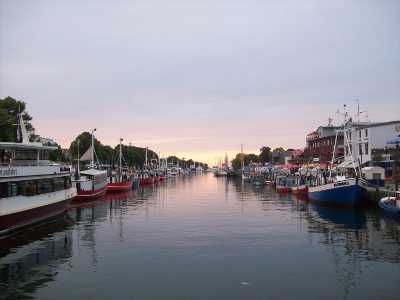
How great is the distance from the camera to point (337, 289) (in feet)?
74.1

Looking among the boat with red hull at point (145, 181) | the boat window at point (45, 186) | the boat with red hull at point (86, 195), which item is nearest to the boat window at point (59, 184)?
the boat window at point (45, 186)

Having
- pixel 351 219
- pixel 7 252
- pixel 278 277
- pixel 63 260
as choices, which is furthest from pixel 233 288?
pixel 351 219

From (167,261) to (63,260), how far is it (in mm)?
7352

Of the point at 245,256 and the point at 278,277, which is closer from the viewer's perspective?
the point at 278,277

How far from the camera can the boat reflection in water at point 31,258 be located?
2334 centimetres

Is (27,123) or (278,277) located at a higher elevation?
(27,123)

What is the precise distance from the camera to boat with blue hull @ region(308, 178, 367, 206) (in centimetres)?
5934

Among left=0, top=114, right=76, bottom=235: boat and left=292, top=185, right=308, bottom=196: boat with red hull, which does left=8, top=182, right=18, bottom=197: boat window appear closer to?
left=0, top=114, right=76, bottom=235: boat

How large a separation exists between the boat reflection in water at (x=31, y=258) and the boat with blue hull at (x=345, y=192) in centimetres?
3854

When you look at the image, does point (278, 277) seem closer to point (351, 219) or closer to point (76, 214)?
point (351, 219)

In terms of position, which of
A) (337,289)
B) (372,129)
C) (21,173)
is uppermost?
(372,129)

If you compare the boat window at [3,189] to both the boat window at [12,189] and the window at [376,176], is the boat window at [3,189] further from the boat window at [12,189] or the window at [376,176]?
the window at [376,176]

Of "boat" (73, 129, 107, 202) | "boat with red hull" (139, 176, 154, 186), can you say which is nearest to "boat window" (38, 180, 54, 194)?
"boat" (73, 129, 107, 202)

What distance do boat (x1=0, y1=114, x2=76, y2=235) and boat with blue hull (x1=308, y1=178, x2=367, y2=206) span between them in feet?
124
